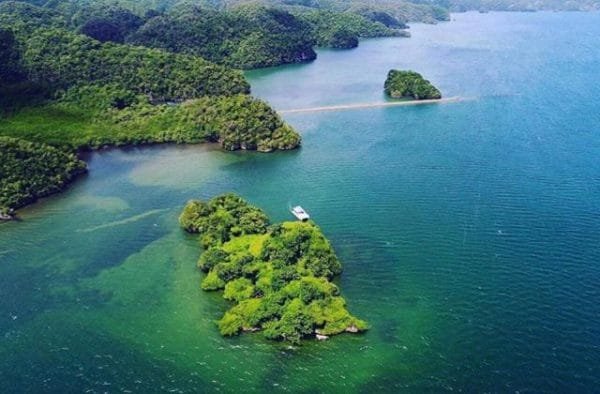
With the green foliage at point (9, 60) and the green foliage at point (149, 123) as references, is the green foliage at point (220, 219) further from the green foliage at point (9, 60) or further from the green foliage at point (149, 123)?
the green foliage at point (9, 60)

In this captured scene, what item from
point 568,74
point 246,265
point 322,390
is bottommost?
point 322,390

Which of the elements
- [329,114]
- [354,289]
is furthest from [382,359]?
[329,114]

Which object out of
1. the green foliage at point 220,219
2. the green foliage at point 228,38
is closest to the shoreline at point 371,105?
the green foliage at point 228,38

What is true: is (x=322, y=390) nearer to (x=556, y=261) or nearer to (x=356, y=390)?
(x=356, y=390)

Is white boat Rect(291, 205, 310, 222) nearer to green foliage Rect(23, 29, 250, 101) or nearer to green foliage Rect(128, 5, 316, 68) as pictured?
green foliage Rect(23, 29, 250, 101)

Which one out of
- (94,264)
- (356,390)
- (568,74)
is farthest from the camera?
(568,74)

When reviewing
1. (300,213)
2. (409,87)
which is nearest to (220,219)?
(300,213)

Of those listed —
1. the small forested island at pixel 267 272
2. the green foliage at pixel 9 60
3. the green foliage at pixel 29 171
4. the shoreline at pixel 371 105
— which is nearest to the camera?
the small forested island at pixel 267 272
